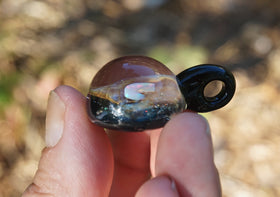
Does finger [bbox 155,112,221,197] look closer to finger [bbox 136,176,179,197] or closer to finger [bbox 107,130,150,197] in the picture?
finger [bbox 136,176,179,197]

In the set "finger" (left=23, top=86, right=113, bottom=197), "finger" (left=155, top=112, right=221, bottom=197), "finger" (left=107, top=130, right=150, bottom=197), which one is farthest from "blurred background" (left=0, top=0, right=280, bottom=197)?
"finger" (left=155, top=112, right=221, bottom=197)

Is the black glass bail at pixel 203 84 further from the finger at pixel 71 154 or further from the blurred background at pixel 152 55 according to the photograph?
the blurred background at pixel 152 55

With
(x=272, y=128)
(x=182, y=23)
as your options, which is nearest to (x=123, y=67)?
(x=272, y=128)

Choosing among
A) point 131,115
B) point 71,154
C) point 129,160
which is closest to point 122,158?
point 129,160

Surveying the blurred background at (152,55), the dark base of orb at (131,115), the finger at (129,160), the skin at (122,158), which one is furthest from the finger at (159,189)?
the blurred background at (152,55)

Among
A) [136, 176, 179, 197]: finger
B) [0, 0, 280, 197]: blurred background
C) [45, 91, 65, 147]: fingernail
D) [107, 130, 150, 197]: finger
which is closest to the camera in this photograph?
[136, 176, 179, 197]: finger

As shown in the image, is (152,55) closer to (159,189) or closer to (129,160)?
(129,160)
